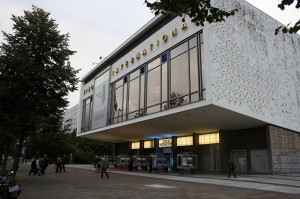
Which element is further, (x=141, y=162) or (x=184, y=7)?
(x=141, y=162)

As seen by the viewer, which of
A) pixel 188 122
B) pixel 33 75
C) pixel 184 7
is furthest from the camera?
pixel 188 122

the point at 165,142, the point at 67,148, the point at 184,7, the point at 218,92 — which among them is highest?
the point at 218,92

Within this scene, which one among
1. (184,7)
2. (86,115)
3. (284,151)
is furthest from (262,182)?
(86,115)

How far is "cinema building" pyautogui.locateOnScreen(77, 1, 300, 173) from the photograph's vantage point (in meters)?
22.6

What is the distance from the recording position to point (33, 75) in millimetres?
18656

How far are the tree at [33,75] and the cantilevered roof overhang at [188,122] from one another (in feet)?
30.0

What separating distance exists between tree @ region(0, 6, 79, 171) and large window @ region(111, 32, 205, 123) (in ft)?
30.1

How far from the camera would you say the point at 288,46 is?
29891 mm

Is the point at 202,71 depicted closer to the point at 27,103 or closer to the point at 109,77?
the point at 27,103

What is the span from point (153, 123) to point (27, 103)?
13637mm

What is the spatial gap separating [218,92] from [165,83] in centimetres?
696

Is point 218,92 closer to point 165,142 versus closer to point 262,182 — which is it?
point 262,182

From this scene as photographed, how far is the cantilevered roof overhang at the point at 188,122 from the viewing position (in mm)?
22750

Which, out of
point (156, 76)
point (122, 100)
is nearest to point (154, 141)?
point (122, 100)
